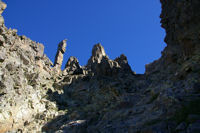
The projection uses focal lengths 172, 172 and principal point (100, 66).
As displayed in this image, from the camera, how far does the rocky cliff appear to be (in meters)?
16.0

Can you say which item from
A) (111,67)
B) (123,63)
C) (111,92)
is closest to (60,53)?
(123,63)

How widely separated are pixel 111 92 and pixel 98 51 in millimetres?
30622

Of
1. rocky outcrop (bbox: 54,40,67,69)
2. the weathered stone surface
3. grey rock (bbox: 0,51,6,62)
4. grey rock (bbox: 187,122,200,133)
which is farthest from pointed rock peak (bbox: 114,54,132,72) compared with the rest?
grey rock (bbox: 187,122,200,133)

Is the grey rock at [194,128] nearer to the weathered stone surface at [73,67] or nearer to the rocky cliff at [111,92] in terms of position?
the rocky cliff at [111,92]

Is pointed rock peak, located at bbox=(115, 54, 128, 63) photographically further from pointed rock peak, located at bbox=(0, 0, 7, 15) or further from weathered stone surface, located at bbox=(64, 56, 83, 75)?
pointed rock peak, located at bbox=(0, 0, 7, 15)

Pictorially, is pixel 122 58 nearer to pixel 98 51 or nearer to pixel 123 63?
pixel 123 63

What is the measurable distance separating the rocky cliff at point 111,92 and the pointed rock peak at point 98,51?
Result: 10.7m

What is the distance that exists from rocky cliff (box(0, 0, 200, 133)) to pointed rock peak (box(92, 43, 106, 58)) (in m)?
10.7

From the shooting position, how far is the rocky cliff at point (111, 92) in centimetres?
1603

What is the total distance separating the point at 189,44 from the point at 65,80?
112 feet

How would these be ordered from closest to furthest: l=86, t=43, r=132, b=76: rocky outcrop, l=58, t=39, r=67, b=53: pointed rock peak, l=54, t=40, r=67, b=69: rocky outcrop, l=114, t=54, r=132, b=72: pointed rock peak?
l=86, t=43, r=132, b=76: rocky outcrop, l=114, t=54, r=132, b=72: pointed rock peak, l=54, t=40, r=67, b=69: rocky outcrop, l=58, t=39, r=67, b=53: pointed rock peak

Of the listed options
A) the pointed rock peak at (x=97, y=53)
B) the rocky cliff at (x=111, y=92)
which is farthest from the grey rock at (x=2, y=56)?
the pointed rock peak at (x=97, y=53)

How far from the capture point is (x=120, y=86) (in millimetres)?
40406

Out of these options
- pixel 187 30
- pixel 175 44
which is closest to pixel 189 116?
pixel 187 30
